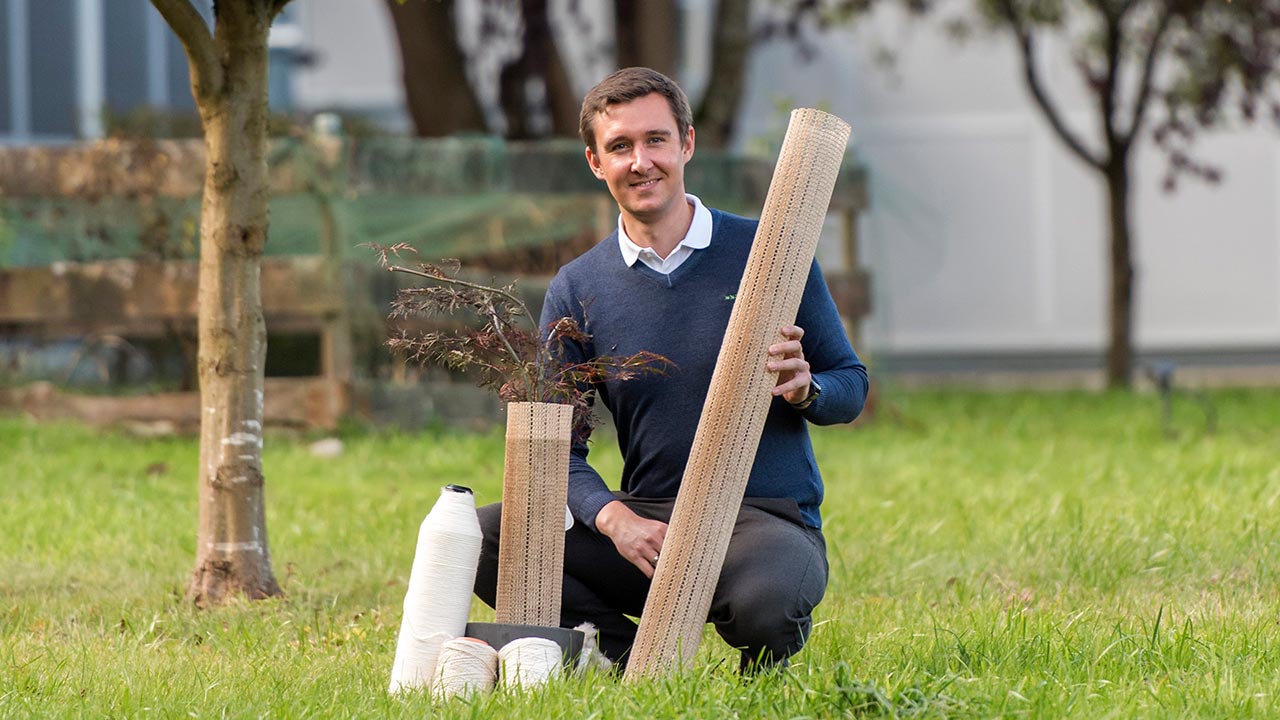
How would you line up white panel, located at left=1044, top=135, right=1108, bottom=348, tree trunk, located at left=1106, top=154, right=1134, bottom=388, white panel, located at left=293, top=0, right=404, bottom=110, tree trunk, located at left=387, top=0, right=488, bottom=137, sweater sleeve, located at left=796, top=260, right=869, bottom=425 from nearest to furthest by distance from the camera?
sweater sleeve, located at left=796, top=260, right=869, bottom=425 → tree trunk, located at left=387, top=0, right=488, bottom=137 → tree trunk, located at left=1106, top=154, right=1134, bottom=388 → white panel, located at left=1044, top=135, right=1108, bottom=348 → white panel, located at left=293, top=0, right=404, bottom=110

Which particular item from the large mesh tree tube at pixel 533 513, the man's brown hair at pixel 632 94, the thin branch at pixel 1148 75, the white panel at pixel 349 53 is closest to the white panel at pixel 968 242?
the thin branch at pixel 1148 75

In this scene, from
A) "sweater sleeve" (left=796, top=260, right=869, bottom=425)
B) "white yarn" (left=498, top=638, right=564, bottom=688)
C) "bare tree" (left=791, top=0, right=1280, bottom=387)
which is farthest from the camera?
"bare tree" (left=791, top=0, right=1280, bottom=387)

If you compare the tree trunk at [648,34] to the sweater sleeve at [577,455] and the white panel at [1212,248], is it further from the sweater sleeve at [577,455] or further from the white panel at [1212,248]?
the white panel at [1212,248]

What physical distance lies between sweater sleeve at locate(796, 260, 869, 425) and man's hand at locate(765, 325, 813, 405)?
135 mm

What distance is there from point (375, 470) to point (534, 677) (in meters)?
4.33

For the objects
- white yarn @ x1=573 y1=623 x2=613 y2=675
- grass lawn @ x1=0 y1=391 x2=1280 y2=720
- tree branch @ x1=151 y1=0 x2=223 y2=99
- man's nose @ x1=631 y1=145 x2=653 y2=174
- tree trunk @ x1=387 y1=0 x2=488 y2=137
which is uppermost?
tree trunk @ x1=387 y1=0 x2=488 y2=137

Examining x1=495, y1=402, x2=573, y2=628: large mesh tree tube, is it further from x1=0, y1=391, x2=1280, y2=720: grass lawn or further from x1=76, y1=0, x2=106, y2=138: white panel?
x1=76, y1=0, x2=106, y2=138: white panel

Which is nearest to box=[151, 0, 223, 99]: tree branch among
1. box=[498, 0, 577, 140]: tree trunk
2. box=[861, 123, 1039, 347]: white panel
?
box=[498, 0, 577, 140]: tree trunk

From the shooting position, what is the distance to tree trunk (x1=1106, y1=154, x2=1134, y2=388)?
1378cm

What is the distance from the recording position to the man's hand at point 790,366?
347 cm

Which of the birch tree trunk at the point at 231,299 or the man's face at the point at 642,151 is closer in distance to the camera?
the man's face at the point at 642,151

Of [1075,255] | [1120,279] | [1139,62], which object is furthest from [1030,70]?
[1075,255]

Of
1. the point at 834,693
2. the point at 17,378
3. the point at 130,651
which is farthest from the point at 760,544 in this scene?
the point at 17,378

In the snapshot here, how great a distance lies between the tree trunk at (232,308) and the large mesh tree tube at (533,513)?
1.51 metres
